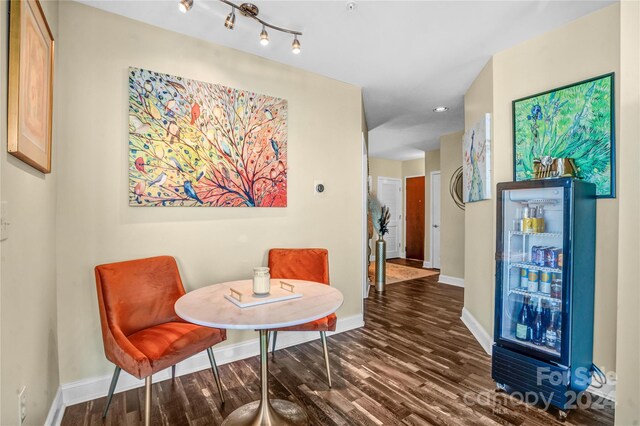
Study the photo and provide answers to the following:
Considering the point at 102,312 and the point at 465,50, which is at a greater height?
the point at 465,50

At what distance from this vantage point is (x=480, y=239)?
3.05 meters

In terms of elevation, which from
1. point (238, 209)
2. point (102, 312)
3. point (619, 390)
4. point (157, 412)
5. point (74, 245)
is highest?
point (238, 209)

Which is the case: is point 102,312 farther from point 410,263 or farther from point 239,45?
point 410,263

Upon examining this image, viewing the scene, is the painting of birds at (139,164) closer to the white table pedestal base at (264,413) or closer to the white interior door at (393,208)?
the white table pedestal base at (264,413)

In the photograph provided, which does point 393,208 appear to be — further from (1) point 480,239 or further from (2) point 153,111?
(2) point 153,111

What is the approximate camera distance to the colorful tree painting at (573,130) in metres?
2.05

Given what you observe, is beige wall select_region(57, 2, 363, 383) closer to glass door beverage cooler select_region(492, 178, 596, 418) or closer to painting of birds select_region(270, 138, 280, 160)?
painting of birds select_region(270, 138, 280, 160)

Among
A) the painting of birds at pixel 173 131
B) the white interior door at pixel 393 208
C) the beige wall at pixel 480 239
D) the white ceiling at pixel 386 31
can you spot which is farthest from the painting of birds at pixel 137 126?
the white interior door at pixel 393 208

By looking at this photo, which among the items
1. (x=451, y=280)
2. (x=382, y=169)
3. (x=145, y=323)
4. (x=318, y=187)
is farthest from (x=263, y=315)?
(x=382, y=169)

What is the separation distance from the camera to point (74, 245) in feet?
6.67

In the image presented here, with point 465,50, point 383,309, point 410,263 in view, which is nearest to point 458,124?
→ point 465,50

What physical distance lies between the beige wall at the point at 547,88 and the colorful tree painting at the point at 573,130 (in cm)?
7

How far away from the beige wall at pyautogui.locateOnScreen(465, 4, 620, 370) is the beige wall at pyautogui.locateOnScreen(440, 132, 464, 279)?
2082 millimetres

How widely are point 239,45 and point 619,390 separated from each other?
10.3ft
